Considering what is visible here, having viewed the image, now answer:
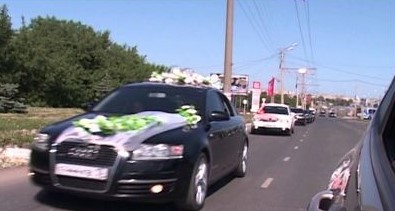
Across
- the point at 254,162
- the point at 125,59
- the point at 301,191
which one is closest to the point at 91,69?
the point at 125,59

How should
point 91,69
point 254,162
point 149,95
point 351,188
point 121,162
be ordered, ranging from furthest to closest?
point 91,69 < point 254,162 < point 149,95 < point 121,162 < point 351,188

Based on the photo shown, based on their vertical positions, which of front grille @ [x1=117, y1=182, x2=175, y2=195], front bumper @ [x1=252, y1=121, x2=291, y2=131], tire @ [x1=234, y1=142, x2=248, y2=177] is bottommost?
front bumper @ [x1=252, y1=121, x2=291, y2=131]

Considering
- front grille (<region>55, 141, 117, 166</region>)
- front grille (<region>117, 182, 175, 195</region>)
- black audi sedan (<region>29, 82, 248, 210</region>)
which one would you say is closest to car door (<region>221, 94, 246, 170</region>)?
black audi sedan (<region>29, 82, 248, 210</region>)

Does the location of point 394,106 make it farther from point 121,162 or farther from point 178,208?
point 178,208

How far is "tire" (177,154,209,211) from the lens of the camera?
299 inches

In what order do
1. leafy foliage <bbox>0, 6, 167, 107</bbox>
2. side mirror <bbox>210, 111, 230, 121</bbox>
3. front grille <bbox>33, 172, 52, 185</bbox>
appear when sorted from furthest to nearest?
leafy foliage <bbox>0, 6, 167, 107</bbox> → side mirror <bbox>210, 111, 230, 121</bbox> → front grille <bbox>33, 172, 52, 185</bbox>

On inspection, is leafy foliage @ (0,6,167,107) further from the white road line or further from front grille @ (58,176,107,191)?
front grille @ (58,176,107,191)

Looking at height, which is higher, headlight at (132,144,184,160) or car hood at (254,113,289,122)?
headlight at (132,144,184,160)

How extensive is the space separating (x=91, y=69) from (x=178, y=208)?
59816mm

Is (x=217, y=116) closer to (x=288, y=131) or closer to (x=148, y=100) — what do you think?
(x=148, y=100)

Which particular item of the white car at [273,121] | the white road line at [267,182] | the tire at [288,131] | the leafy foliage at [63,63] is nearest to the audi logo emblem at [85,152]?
the white road line at [267,182]

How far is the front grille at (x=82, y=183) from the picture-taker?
6.96 m

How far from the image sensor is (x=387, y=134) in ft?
10.1

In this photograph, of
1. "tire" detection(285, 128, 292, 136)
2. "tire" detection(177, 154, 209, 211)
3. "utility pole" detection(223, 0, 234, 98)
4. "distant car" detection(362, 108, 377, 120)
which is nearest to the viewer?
"distant car" detection(362, 108, 377, 120)
